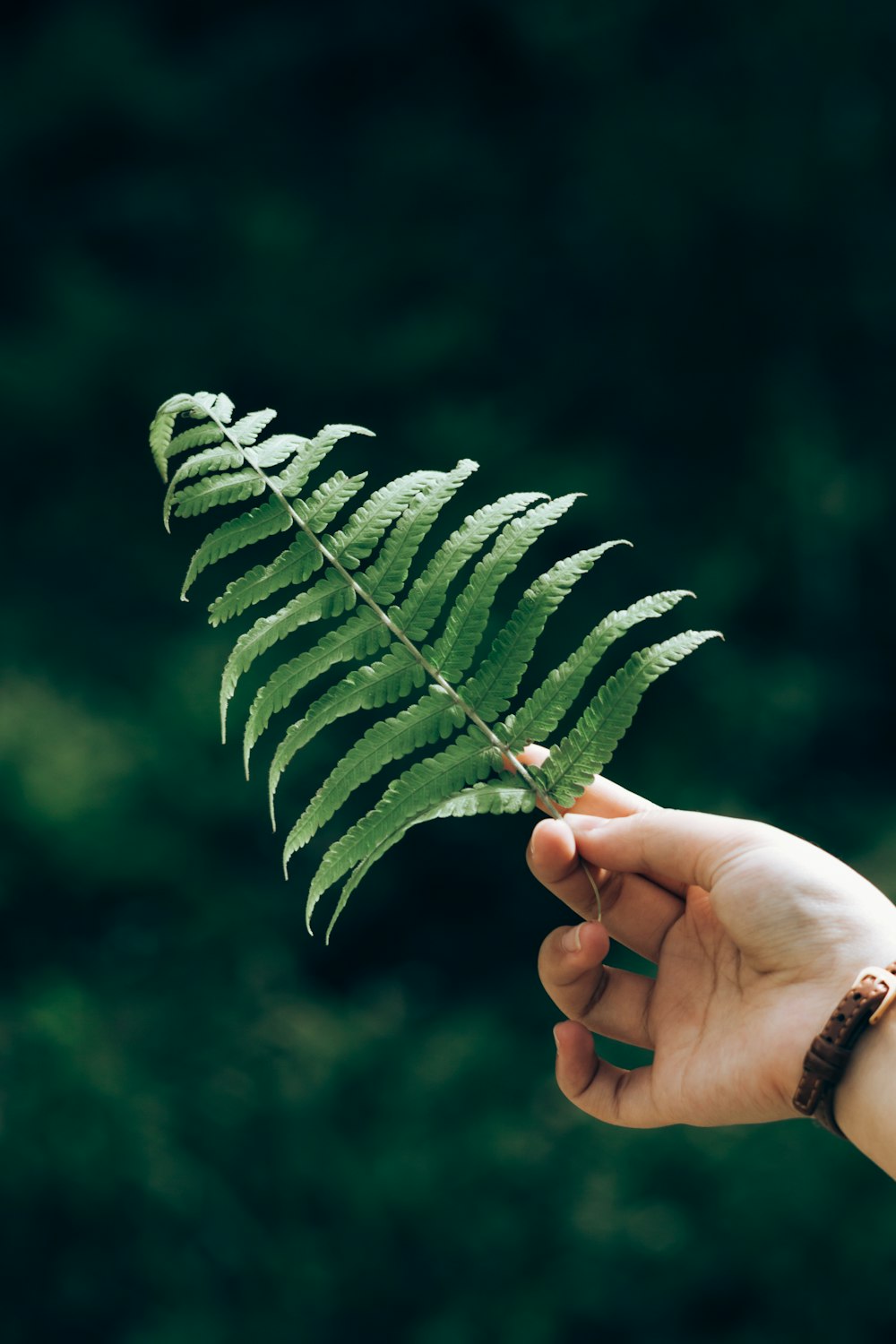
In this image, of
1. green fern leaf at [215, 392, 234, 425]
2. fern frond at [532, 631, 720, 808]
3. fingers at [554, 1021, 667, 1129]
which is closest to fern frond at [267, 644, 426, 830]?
fern frond at [532, 631, 720, 808]

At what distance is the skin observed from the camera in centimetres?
105

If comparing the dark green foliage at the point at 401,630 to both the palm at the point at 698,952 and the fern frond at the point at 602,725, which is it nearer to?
the fern frond at the point at 602,725

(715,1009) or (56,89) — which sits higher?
(56,89)

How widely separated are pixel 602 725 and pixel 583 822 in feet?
0.50

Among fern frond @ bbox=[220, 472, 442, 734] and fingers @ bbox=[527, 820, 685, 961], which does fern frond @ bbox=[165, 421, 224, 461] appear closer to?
fern frond @ bbox=[220, 472, 442, 734]

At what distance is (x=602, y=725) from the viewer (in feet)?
→ 3.41

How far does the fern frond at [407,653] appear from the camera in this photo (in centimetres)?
102

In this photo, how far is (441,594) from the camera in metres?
1.04

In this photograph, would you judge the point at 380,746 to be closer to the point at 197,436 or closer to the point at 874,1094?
the point at 197,436

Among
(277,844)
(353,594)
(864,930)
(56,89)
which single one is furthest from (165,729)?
(864,930)

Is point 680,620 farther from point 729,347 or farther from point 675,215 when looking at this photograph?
point 675,215

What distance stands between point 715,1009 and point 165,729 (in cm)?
152

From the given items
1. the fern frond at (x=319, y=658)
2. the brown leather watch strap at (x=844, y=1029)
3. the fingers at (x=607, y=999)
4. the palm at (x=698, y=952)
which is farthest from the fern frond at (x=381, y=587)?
the brown leather watch strap at (x=844, y=1029)

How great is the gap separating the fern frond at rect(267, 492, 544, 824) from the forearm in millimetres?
484
